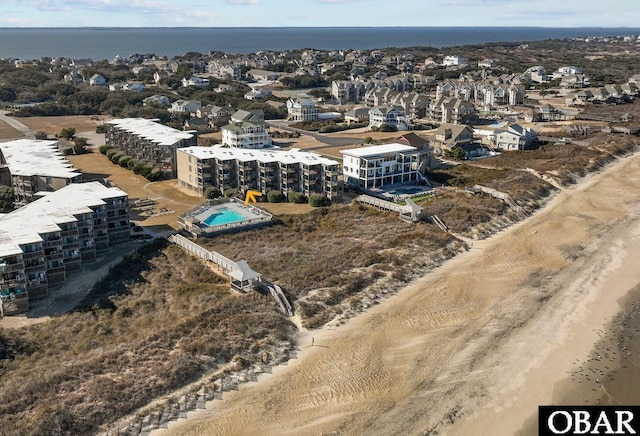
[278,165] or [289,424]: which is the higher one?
[278,165]

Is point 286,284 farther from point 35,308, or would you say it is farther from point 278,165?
point 278,165

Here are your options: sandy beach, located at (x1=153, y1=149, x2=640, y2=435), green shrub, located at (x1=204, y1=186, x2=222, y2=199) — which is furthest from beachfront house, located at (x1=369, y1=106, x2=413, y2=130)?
sandy beach, located at (x1=153, y1=149, x2=640, y2=435)

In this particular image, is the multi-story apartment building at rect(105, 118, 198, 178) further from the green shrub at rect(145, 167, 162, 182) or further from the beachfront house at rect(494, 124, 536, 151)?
the beachfront house at rect(494, 124, 536, 151)

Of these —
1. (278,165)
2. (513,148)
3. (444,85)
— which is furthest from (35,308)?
(444,85)

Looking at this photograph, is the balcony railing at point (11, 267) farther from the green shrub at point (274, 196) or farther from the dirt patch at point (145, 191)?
the green shrub at point (274, 196)

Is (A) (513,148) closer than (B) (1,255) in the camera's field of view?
No

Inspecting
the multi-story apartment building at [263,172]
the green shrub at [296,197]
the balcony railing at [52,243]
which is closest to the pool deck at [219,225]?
the green shrub at [296,197]
